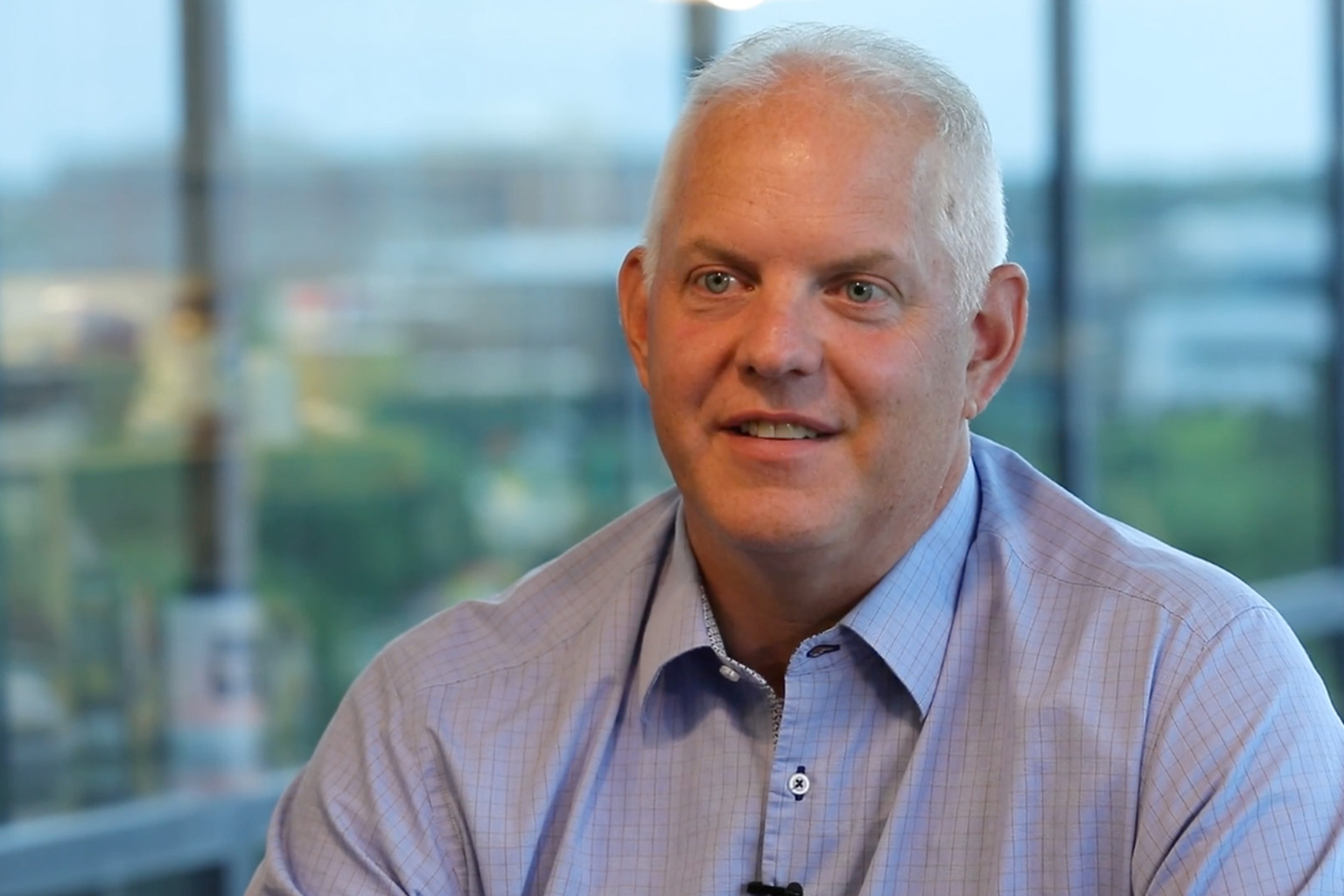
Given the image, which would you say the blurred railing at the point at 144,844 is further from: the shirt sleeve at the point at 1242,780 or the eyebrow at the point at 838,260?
the shirt sleeve at the point at 1242,780

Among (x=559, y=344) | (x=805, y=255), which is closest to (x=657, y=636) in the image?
(x=805, y=255)

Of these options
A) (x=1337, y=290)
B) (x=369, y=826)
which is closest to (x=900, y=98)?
(x=369, y=826)

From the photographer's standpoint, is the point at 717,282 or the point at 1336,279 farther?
the point at 1336,279

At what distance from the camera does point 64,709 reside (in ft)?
9.89

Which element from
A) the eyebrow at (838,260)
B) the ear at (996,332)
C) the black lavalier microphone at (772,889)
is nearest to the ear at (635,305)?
the eyebrow at (838,260)

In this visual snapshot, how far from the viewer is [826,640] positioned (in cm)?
146

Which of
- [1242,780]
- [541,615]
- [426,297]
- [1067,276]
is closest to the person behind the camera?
[1242,780]

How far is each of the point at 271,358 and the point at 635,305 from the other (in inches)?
66.4

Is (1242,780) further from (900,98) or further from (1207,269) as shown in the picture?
(1207,269)

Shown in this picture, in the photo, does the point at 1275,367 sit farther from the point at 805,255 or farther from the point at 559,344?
the point at 805,255

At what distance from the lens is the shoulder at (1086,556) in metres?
1.36

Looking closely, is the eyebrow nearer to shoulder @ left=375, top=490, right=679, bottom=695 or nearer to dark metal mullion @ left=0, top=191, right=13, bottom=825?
shoulder @ left=375, top=490, right=679, bottom=695

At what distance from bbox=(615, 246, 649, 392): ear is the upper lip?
0.21m

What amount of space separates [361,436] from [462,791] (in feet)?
6.33
